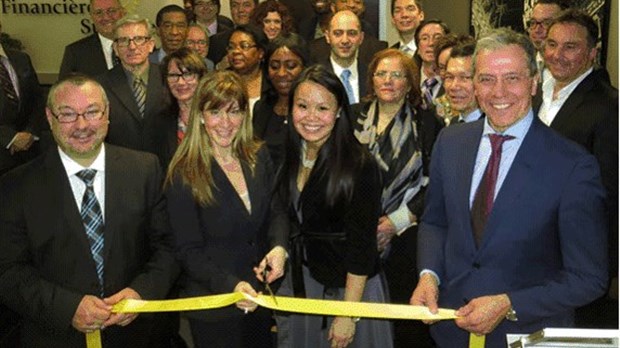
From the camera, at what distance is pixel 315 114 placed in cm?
343

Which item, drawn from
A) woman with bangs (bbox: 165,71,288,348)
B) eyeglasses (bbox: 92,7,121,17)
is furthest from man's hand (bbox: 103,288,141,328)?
eyeglasses (bbox: 92,7,121,17)

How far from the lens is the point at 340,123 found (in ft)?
11.4

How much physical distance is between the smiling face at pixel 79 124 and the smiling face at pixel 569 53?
2.59 meters

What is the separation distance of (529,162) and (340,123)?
1.06m

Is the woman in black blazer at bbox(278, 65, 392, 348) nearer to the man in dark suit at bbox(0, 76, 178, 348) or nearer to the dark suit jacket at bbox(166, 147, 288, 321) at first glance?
the dark suit jacket at bbox(166, 147, 288, 321)

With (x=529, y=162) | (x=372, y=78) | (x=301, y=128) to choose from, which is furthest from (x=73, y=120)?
(x=372, y=78)

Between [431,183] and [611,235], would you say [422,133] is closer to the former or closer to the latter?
[611,235]

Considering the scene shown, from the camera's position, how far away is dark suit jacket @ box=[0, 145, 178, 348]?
293 centimetres

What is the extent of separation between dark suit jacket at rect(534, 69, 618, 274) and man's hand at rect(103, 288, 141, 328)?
7.63ft

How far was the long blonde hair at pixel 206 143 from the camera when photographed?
3.24 meters

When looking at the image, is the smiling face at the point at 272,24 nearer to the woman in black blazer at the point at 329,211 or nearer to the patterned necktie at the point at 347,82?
the patterned necktie at the point at 347,82

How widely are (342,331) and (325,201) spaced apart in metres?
0.57

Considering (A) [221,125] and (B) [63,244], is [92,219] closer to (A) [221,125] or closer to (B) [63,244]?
(B) [63,244]

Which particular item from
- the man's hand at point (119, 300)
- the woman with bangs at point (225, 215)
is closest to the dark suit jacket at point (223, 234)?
the woman with bangs at point (225, 215)
